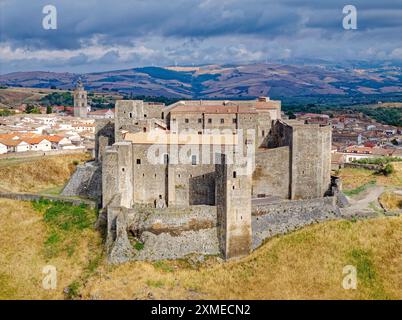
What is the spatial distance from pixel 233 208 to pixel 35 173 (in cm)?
1938

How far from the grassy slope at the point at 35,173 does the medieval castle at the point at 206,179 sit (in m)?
4.99

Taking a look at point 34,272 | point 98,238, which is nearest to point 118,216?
point 98,238

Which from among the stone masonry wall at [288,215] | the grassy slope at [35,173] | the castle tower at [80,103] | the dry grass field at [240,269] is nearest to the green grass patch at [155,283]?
the dry grass field at [240,269]

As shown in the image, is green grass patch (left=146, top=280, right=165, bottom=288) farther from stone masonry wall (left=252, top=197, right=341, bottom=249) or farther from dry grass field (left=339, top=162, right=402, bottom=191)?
dry grass field (left=339, top=162, right=402, bottom=191)

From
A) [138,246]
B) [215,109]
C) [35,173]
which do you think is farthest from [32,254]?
[215,109]

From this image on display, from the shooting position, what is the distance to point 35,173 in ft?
145

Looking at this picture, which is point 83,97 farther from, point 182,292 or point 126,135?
point 182,292

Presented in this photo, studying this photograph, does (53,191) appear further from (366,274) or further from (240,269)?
(366,274)

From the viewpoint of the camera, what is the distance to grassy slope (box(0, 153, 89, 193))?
42.2 m

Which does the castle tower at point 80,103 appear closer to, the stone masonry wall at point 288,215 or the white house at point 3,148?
the white house at point 3,148

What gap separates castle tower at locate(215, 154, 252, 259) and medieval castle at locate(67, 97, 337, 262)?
6 cm

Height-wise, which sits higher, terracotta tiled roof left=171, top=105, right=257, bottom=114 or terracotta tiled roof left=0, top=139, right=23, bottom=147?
terracotta tiled roof left=171, top=105, right=257, bottom=114

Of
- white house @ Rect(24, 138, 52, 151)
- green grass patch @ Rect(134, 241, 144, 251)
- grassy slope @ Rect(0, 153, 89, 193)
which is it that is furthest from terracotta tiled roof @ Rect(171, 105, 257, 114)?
white house @ Rect(24, 138, 52, 151)

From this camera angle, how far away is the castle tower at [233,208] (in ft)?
102
